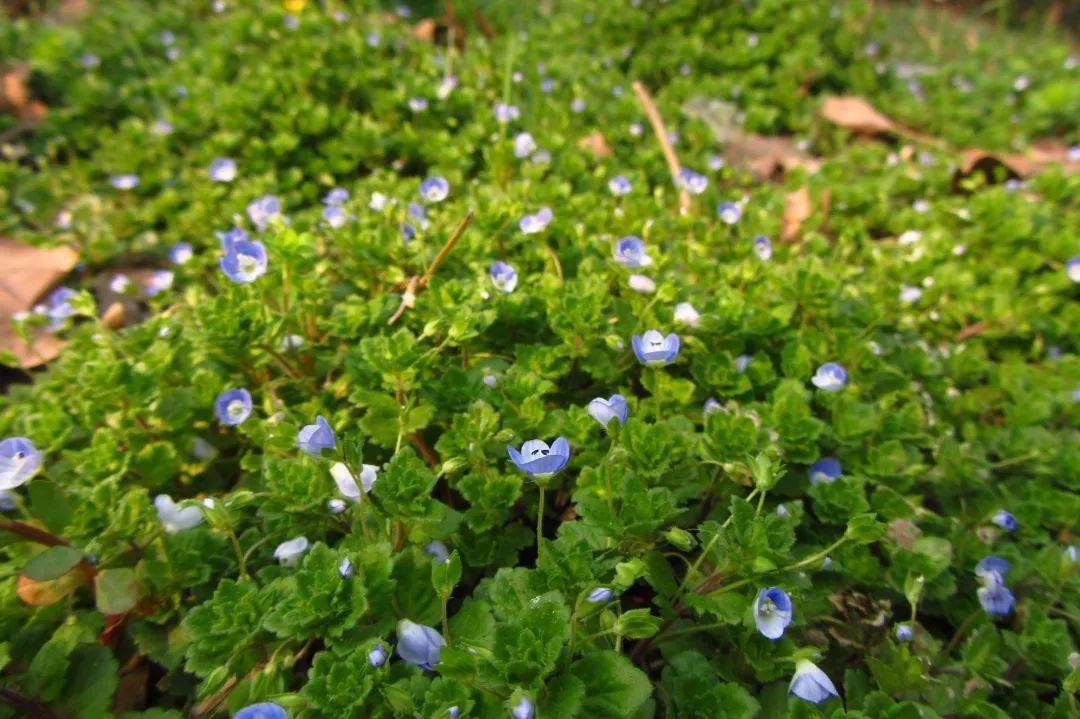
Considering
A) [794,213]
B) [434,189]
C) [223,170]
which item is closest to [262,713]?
[434,189]

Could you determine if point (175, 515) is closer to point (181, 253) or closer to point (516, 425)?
point (516, 425)

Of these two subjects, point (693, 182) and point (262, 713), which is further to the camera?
point (693, 182)

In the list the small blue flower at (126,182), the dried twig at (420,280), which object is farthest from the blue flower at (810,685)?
the small blue flower at (126,182)

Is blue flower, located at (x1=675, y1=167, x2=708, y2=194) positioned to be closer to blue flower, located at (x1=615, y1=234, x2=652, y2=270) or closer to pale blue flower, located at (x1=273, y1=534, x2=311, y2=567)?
blue flower, located at (x1=615, y1=234, x2=652, y2=270)

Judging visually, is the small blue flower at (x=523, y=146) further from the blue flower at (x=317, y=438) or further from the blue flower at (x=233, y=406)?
the blue flower at (x=317, y=438)

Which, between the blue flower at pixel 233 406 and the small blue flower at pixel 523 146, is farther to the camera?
the small blue flower at pixel 523 146

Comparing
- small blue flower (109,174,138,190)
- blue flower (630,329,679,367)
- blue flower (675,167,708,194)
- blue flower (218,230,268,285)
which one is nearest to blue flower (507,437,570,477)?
blue flower (630,329,679,367)
